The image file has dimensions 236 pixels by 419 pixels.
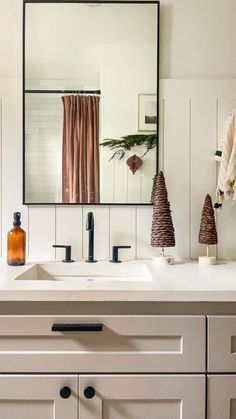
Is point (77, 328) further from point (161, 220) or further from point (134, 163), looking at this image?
point (134, 163)

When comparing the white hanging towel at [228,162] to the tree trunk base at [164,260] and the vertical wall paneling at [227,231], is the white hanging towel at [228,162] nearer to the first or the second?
the vertical wall paneling at [227,231]

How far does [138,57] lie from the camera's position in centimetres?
168

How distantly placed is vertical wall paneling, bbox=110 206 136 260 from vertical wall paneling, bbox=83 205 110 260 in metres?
0.03

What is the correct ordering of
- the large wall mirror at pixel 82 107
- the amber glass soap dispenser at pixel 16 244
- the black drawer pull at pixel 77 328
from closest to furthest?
the black drawer pull at pixel 77 328, the amber glass soap dispenser at pixel 16 244, the large wall mirror at pixel 82 107

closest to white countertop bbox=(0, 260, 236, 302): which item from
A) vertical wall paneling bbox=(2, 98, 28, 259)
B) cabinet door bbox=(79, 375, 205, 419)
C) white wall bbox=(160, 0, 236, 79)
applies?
cabinet door bbox=(79, 375, 205, 419)

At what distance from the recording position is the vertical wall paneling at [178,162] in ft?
5.57

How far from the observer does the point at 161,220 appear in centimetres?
159

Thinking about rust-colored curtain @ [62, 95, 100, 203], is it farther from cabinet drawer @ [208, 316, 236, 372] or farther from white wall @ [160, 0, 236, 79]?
cabinet drawer @ [208, 316, 236, 372]

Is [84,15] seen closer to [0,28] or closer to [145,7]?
[145,7]

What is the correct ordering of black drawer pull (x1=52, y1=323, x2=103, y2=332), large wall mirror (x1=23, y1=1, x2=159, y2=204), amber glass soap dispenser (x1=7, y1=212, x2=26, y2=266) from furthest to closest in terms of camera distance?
large wall mirror (x1=23, y1=1, x2=159, y2=204), amber glass soap dispenser (x1=7, y1=212, x2=26, y2=266), black drawer pull (x1=52, y1=323, x2=103, y2=332)

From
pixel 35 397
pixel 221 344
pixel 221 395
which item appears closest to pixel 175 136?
pixel 221 344

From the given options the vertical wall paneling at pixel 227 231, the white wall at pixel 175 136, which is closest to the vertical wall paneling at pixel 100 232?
the white wall at pixel 175 136

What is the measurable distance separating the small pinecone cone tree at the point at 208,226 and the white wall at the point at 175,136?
0.24 feet

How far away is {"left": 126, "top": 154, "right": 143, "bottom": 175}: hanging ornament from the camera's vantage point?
168cm
